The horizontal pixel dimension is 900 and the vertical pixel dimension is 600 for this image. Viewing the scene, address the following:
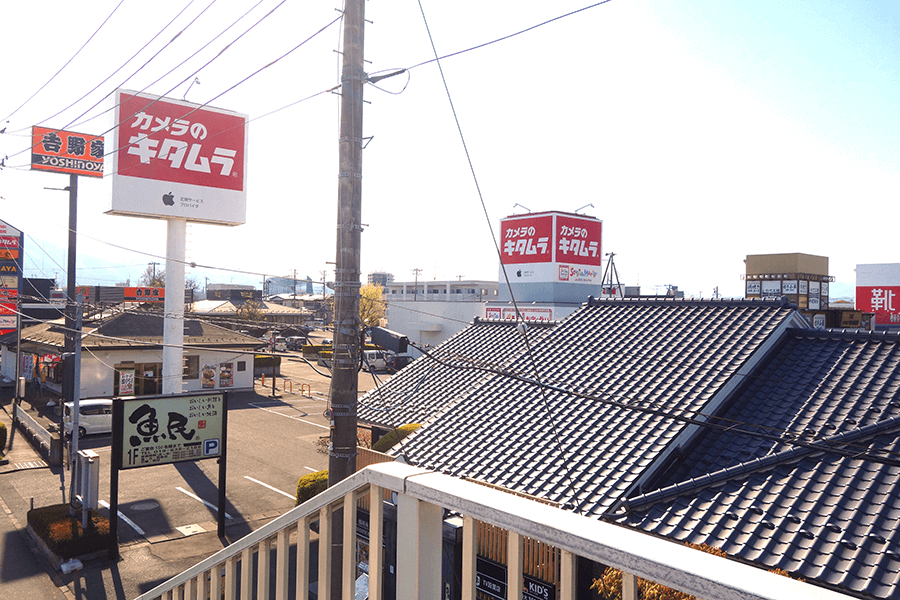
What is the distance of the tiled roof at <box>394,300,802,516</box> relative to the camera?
31.7 feet

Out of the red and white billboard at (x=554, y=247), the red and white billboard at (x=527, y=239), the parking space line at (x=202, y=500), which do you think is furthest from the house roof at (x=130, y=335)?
the red and white billboard at (x=554, y=247)

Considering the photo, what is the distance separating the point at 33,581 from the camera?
1241 centimetres

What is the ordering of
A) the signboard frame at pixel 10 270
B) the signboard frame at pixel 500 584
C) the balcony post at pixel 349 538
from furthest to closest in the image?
1. the signboard frame at pixel 10 270
2. the signboard frame at pixel 500 584
3. the balcony post at pixel 349 538

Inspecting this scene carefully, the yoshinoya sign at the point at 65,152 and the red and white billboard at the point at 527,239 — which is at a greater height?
the yoshinoya sign at the point at 65,152

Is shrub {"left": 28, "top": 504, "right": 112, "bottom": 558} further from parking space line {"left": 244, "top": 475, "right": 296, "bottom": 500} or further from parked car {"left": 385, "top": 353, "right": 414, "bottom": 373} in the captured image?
parked car {"left": 385, "top": 353, "right": 414, "bottom": 373}

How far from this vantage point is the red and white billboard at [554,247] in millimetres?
42406

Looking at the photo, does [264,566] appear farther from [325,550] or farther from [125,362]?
[125,362]

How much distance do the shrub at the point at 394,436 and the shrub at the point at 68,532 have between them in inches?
257

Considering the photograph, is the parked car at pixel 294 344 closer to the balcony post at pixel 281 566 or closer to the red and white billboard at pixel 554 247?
the red and white billboard at pixel 554 247

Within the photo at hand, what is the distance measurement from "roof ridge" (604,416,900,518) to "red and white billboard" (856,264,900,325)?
51.6 meters

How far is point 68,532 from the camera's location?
13.8 meters

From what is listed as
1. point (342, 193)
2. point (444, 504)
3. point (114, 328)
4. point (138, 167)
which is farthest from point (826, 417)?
point (114, 328)

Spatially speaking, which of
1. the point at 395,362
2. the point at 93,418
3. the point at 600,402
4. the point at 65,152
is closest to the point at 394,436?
the point at 600,402

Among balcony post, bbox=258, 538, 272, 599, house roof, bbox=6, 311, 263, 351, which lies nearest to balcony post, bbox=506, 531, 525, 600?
balcony post, bbox=258, 538, 272, 599
